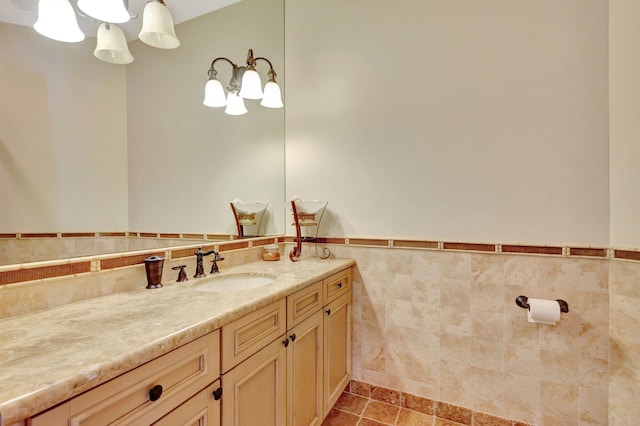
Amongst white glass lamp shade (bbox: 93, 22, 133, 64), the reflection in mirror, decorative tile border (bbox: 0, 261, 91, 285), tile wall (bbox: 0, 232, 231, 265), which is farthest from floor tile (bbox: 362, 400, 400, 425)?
white glass lamp shade (bbox: 93, 22, 133, 64)

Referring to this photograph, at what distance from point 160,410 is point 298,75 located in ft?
6.88

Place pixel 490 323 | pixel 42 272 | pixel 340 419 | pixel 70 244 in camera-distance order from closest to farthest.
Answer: pixel 42 272 → pixel 70 244 → pixel 490 323 → pixel 340 419

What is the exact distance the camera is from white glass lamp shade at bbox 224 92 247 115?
1.91 metres

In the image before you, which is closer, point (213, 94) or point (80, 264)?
point (80, 264)

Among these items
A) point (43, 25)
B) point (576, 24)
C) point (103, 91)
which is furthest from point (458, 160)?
point (43, 25)

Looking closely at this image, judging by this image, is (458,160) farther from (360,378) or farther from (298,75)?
(360,378)

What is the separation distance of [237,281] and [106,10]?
1303 millimetres

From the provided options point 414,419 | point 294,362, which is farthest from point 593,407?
point 294,362

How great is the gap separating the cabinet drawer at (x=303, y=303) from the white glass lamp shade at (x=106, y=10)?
135 centimetres

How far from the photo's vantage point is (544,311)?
1.42 meters

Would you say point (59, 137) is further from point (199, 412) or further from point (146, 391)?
point (199, 412)

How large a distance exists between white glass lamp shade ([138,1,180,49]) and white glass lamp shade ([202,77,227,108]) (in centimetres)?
32

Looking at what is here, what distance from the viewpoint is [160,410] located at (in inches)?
28.7

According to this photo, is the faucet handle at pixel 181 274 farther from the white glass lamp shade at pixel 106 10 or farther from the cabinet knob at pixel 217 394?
the white glass lamp shade at pixel 106 10
